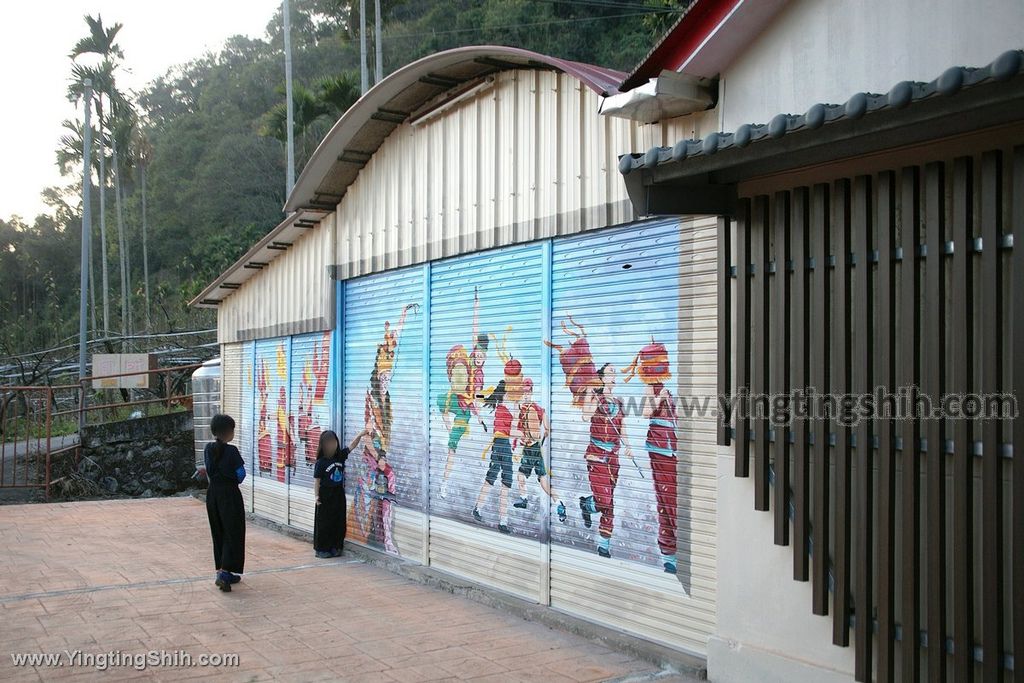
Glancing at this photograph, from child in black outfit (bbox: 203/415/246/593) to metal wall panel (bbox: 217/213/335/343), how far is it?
290cm

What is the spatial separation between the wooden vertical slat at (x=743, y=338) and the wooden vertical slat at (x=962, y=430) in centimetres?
134

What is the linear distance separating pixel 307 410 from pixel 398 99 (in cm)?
457

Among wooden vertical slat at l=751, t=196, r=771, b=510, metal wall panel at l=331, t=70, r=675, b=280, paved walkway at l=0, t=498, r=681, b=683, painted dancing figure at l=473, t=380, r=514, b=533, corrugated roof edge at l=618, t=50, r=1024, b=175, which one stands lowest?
paved walkway at l=0, t=498, r=681, b=683

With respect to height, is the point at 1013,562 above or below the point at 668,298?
below

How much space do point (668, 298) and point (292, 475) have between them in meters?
7.74

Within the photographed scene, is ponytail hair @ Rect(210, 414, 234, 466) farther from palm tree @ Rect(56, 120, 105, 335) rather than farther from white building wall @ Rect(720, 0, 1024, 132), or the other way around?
palm tree @ Rect(56, 120, 105, 335)

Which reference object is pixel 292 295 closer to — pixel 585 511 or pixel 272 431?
pixel 272 431

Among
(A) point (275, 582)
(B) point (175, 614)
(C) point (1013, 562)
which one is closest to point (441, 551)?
(A) point (275, 582)

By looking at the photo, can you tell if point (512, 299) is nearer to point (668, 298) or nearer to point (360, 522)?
point (668, 298)

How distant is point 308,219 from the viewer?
11781mm

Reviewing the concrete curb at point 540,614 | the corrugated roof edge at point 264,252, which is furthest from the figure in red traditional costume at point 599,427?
the corrugated roof edge at point 264,252

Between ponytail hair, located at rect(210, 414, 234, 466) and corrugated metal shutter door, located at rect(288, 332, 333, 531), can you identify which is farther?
corrugated metal shutter door, located at rect(288, 332, 333, 531)

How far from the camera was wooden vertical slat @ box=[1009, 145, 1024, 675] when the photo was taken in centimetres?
396

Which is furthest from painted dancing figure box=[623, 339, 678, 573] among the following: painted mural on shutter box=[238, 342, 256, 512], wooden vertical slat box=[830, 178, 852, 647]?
painted mural on shutter box=[238, 342, 256, 512]
